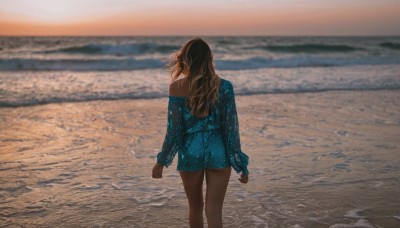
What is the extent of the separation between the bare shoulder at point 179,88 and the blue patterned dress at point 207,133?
27 millimetres

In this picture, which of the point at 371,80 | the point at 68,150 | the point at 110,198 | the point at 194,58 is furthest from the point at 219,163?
the point at 371,80

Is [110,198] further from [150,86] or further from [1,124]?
[150,86]

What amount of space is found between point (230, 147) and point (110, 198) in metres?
2.13

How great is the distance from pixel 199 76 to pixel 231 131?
453 millimetres

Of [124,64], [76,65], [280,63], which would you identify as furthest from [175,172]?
[280,63]

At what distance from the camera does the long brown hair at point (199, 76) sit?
2916mm

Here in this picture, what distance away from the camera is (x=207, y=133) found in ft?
10.0

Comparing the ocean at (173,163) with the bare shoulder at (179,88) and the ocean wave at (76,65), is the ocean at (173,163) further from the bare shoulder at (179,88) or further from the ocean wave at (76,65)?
the ocean wave at (76,65)

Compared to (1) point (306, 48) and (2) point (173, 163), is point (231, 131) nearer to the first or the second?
(2) point (173, 163)

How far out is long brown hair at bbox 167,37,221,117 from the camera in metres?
2.92

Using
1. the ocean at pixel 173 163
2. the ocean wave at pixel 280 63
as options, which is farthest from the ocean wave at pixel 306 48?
the ocean at pixel 173 163

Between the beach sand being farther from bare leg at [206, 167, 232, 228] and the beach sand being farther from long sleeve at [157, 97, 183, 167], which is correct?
long sleeve at [157, 97, 183, 167]

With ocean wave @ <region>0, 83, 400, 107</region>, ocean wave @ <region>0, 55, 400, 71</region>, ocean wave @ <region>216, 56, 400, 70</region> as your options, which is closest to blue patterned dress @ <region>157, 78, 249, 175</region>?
ocean wave @ <region>0, 83, 400, 107</region>

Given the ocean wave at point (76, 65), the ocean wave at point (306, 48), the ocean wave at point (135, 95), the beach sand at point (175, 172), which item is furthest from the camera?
the ocean wave at point (306, 48)
